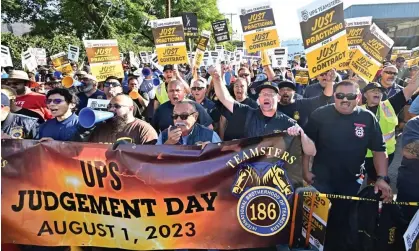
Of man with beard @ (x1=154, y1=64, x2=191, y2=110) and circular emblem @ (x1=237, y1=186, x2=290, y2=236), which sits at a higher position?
man with beard @ (x1=154, y1=64, x2=191, y2=110)

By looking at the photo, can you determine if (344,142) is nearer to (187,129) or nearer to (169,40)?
(187,129)

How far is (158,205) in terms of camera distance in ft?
11.4

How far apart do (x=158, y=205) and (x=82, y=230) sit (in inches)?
26.9

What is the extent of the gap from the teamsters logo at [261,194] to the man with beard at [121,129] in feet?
3.68

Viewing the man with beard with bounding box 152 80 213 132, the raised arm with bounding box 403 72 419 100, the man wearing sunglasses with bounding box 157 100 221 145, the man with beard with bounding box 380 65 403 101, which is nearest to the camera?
the man wearing sunglasses with bounding box 157 100 221 145

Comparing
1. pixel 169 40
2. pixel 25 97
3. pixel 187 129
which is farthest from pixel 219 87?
pixel 169 40

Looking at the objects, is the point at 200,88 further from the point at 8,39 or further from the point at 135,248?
the point at 8,39

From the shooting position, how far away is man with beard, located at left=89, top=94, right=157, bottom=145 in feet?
13.7

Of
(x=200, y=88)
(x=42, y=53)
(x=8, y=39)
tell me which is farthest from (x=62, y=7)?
(x=200, y=88)

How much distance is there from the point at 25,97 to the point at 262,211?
13.8ft

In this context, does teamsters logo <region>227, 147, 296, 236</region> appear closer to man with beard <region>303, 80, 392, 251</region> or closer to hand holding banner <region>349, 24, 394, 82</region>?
man with beard <region>303, 80, 392, 251</region>

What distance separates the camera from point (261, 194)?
3.46 metres

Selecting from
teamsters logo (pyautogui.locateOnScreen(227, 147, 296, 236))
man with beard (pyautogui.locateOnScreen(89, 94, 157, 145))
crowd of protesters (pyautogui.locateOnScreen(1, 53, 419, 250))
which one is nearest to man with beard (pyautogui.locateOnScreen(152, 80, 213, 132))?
crowd of protesters (pyautogui.locateOnScreen(1, 53, 419, 250))

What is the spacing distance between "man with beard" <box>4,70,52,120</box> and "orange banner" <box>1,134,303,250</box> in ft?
8.41
